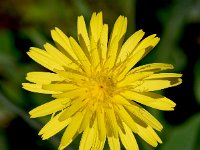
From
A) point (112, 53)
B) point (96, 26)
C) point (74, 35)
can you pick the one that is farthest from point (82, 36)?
point (74, 35)

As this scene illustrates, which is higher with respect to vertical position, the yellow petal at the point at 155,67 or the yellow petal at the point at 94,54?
the yellow petal at the point at 94,54

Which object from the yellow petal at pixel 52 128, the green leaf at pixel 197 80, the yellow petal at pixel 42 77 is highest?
the yellow petal at pixel 42 77

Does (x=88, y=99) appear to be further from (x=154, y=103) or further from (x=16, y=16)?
(x=16, y=16)

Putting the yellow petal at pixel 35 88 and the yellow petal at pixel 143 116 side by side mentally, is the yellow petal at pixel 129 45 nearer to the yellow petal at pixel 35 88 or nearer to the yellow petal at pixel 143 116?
Answer: the yellow petal at pixel 143 116

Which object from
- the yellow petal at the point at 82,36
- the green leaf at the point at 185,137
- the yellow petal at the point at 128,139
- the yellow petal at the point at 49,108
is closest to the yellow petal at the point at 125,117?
the yellow petal at the point at 128,139

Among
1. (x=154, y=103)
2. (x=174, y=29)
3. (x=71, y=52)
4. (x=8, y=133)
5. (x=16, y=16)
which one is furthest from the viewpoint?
(x=16, y=16)

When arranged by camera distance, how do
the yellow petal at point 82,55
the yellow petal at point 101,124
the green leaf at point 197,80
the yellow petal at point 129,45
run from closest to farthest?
the yellow petal at point 101,124
the yellow petal at point 82,55
the yellow petal at point 129,45
the green leaf at point 197,80

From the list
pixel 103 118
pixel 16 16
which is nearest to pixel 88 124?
pixel 103 118

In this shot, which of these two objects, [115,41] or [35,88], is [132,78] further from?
[35,88]
